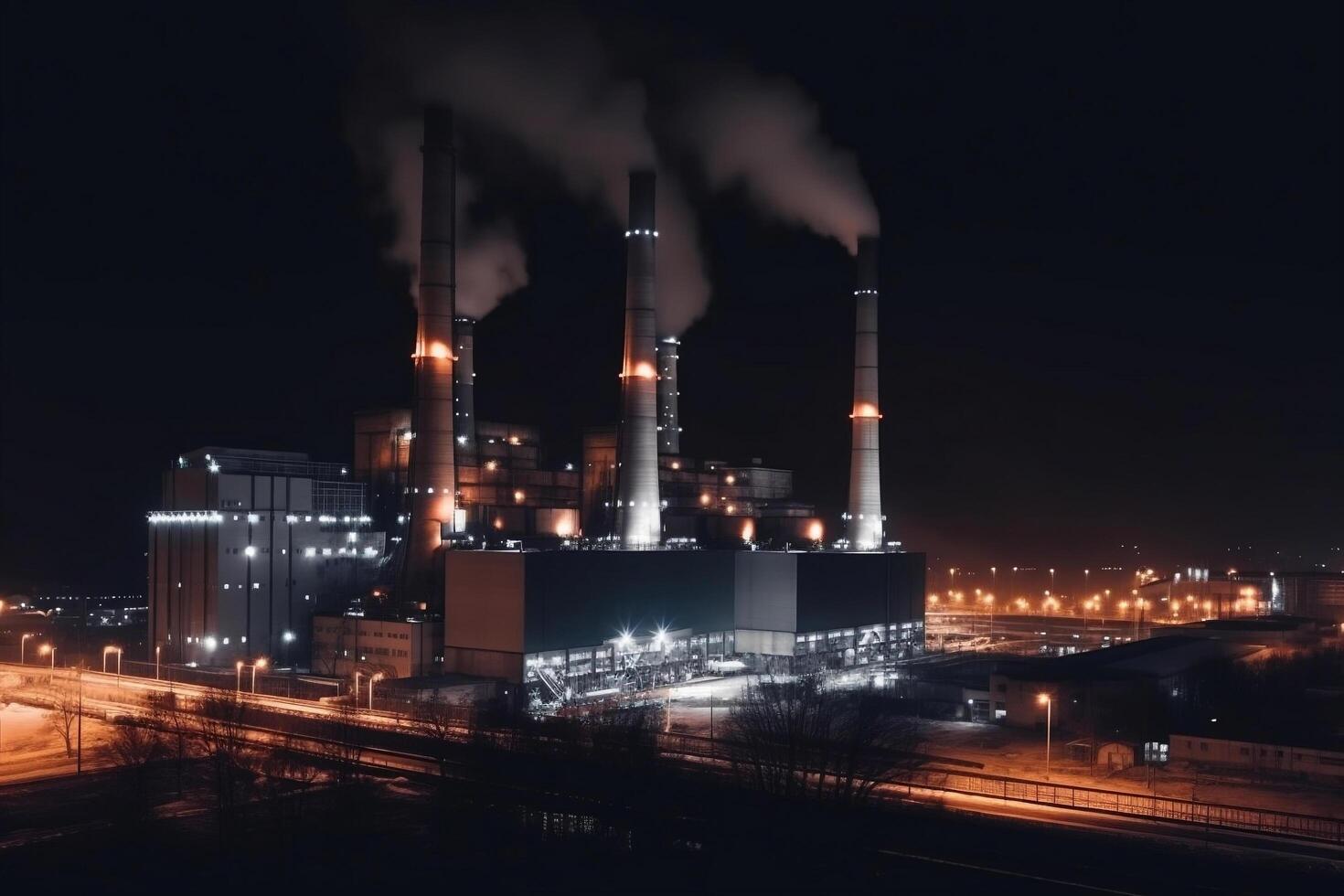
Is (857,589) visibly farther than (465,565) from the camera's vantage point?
Yes

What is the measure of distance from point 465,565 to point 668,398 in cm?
2418

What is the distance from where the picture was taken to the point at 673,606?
46.8 metres

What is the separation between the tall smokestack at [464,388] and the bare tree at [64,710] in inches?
764

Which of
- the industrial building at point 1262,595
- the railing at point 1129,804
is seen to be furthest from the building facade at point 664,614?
the industrial building at point 1262,595

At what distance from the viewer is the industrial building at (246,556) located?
44031mm

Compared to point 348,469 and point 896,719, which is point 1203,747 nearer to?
point 896,719

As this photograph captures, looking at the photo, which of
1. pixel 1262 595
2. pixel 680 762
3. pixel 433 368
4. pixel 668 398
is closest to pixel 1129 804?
pixel 680 762

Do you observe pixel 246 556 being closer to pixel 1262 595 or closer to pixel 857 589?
pixel 857 589

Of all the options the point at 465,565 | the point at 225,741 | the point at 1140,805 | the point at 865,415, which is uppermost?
the point at 865,415

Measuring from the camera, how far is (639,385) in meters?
48.7

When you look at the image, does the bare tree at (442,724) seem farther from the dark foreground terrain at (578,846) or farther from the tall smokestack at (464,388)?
the tall smokestack at (464,388)

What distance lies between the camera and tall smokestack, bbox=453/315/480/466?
53.6 m

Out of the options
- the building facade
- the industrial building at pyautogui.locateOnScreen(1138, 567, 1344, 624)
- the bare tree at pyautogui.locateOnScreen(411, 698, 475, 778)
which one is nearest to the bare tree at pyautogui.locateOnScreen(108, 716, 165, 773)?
the bare tree at pyautogui.locateOnScreen(411, 698, 475, 778)

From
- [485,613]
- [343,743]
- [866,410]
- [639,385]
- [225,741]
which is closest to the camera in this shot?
[225,741]
